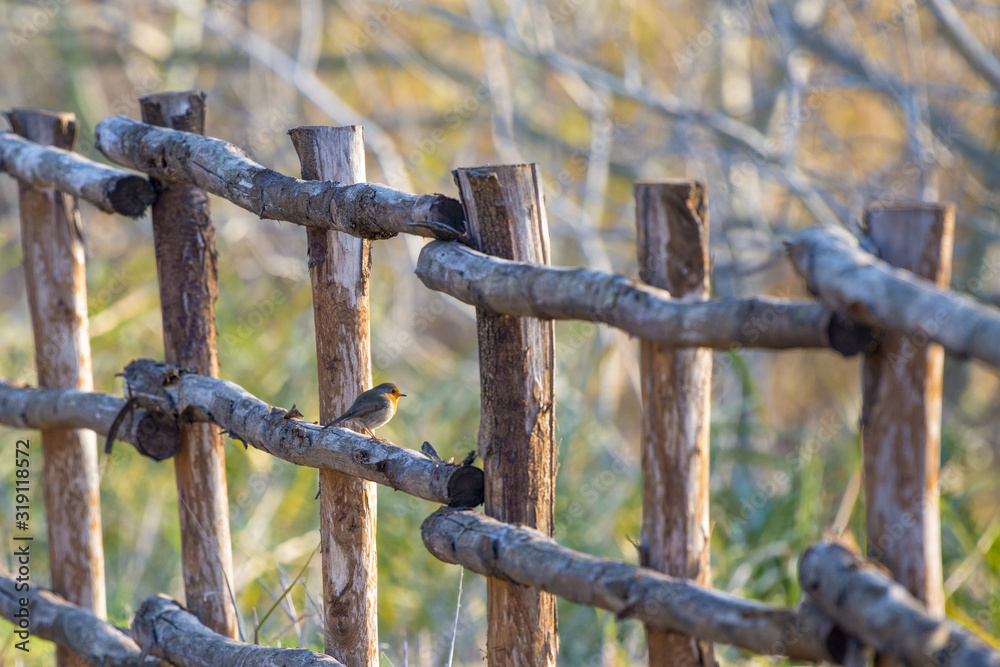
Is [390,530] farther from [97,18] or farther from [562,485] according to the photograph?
[97,18]

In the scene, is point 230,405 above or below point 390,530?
above

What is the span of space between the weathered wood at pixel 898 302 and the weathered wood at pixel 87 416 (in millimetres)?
1799

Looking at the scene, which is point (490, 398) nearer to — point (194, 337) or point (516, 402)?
point (516, 402)

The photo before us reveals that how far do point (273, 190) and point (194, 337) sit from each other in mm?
659


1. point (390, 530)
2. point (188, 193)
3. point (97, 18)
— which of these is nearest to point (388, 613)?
point (390, 530)

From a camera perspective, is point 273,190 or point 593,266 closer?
point 273,190

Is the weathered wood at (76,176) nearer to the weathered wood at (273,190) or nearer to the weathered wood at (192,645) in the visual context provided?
the weathered wood at (273,190)

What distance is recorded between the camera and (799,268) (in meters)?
1.30

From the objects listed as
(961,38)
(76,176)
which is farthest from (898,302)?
(961,38)

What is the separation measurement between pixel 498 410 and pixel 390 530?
3293 millimetres

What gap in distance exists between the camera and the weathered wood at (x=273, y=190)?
173 cm

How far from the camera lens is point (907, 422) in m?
1.26

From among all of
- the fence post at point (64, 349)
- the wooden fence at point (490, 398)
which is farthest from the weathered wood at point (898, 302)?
the fence post at point (64, 349)

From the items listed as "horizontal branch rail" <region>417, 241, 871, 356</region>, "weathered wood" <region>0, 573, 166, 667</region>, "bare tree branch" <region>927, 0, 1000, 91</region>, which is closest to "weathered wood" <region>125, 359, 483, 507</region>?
"horizontal branch rail" <region>417, 241, 871, 356</region>
